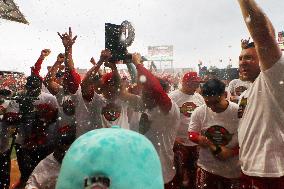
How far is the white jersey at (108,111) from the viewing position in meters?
5.09

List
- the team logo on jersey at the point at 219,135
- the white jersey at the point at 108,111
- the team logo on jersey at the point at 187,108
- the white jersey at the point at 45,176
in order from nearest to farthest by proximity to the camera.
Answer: the white jersey at the point at 45,176, the team logo on jersey at the point at 219,135, the white jersey at the point at 108,111, the team logo on jersey at the point at 187,108

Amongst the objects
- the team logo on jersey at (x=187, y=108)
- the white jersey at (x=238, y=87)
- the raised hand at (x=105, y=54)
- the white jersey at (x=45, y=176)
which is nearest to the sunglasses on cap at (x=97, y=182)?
the white jersey at (x=45, y=176)

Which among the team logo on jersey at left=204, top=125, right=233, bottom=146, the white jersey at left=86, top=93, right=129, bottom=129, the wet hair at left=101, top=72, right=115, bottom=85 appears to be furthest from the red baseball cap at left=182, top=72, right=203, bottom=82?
the team logo on jersey at left=204, top=125, right=233, bottom=146

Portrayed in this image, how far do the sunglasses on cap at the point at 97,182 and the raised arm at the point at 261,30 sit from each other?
6.26 feet

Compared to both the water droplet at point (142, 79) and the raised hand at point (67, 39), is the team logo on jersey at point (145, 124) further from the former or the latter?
the raised hand at point (67, 39)

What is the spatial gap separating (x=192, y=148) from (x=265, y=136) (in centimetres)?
359

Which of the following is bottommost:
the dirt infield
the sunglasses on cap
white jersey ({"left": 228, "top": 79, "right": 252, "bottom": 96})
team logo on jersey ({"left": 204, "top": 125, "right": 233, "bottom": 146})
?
the dirt infield

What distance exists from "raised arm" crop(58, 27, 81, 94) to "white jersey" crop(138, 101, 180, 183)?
5.22 ft

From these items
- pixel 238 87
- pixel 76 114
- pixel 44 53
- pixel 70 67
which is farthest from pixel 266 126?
pixel 44 53

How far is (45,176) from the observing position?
4.05m

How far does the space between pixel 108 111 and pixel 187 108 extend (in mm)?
2248

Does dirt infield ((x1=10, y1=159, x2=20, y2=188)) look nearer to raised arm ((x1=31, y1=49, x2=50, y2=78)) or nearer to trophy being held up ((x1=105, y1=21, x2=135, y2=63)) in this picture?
raised arm ((x1=31, y1=49, x2=50, y2=78))

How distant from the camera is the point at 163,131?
4.48 m

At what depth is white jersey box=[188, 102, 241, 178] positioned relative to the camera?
4426 mm
